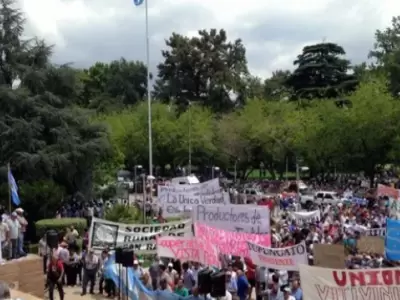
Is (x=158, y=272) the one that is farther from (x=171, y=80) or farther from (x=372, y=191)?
(x=171, y=80)

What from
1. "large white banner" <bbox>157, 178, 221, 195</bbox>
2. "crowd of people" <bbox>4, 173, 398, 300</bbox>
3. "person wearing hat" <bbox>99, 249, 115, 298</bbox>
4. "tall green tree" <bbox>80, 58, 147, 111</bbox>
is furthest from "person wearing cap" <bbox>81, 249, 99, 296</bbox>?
"tall green tree" <bbox>80, 58, 147, 111</bbox>

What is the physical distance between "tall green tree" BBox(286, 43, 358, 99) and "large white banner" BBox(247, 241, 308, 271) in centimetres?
6306

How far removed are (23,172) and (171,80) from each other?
56369 mm

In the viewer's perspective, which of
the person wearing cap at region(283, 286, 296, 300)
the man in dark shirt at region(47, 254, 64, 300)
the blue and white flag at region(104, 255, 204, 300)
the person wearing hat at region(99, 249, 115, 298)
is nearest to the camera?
the person wearing cap at region(283, 286, 296, 300)

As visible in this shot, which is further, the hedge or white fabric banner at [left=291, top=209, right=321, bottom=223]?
white fabric banner at [left=291, top=209, right=321, bottom=223]

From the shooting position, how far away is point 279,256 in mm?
15719

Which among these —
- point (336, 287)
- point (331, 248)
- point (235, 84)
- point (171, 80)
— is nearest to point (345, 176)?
point (235, 84)

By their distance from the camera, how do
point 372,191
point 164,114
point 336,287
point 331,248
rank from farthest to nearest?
point 164,114, point 372,191, point 331,248, point 336,287

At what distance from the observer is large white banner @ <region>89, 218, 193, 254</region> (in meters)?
18.1

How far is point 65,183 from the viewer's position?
35969mm

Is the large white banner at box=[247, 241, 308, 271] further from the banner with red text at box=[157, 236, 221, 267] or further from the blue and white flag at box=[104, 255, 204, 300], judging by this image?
the blue and white flag at box=[104, 255, 204, 300]

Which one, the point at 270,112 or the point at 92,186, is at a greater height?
the point at 270,112

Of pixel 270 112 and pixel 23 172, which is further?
pixel 270 112

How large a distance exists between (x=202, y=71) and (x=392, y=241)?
228 feet
